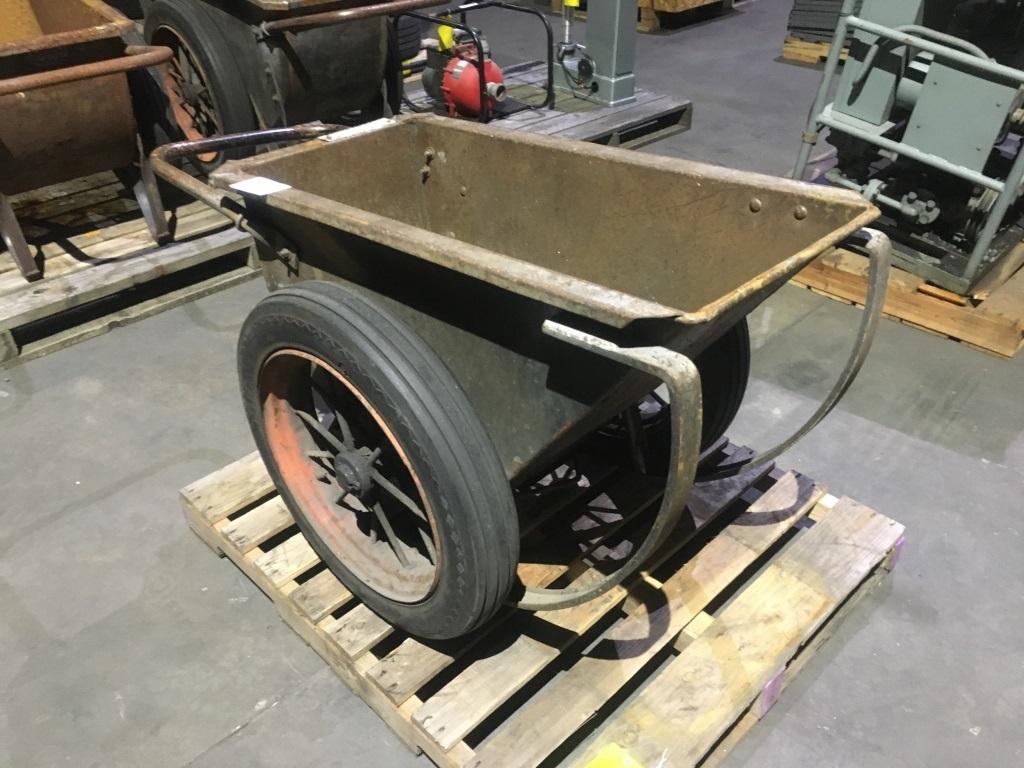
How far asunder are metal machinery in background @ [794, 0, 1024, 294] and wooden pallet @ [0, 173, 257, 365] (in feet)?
8.83

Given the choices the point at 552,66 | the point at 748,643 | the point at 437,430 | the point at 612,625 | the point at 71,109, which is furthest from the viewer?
the point at 552,66

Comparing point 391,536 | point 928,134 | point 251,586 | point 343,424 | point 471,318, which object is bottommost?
point 251,586

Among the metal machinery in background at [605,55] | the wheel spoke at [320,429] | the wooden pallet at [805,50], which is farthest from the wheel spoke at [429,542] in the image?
the wooden pallet at [805,50]

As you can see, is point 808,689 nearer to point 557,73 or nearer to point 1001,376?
point 1001,376

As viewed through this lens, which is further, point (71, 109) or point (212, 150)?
point (71, 109)

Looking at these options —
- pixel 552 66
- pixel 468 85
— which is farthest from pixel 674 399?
pixel 552 66

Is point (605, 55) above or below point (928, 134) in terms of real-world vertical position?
below

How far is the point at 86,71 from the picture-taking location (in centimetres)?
274

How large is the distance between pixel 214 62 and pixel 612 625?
2909 millimetres

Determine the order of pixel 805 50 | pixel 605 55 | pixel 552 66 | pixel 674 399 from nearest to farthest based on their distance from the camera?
pixel 674 399, pixel 552 66, pixel 605 55, pixel 805 50

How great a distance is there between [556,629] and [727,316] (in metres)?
0.85

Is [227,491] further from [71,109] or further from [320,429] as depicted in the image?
[71,109]

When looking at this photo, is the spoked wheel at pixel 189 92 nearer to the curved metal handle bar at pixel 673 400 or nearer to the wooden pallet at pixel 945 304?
the wooden pallet at pixel 945 304

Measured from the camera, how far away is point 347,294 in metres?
1.56
